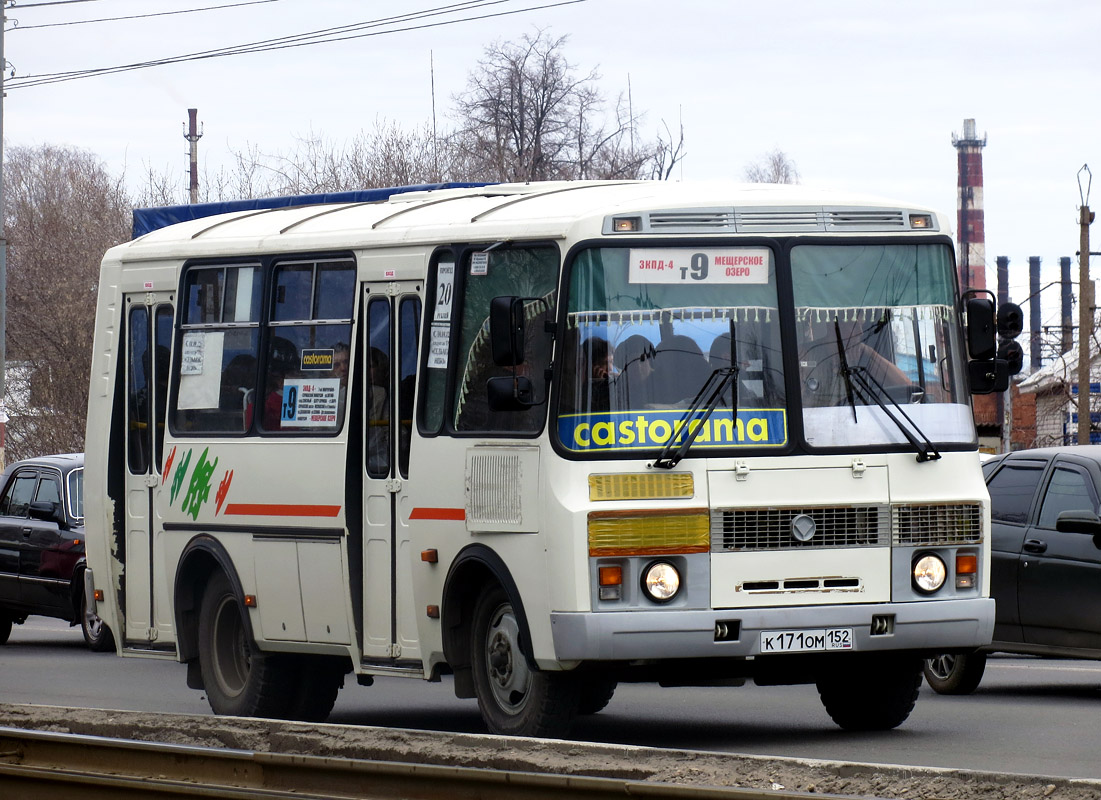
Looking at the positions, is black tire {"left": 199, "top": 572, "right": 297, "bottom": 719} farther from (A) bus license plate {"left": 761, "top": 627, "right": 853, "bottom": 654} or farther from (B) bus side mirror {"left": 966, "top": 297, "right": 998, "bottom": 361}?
(B) bus side mirror {"left": 966, "top": 297, "right": 998, "bottom": 361}

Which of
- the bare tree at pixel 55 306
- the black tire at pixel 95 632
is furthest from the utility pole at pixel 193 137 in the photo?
the black tire at pixel 95 632

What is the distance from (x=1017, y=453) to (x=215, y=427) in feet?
17.5

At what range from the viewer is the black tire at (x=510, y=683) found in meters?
9.91

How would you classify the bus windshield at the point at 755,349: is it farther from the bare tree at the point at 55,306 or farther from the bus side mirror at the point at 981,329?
the bare tree at the point at 55,306

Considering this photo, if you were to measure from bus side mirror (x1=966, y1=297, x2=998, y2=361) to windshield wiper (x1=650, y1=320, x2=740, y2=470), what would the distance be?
1357 millimetres

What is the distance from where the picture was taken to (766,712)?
505 inches

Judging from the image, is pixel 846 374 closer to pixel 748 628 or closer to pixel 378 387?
pixel 748 628

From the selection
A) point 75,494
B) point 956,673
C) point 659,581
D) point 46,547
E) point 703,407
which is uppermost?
point 703,407

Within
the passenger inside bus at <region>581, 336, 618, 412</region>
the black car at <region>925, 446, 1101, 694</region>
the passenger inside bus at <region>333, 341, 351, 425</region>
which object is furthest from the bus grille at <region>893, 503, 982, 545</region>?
the passenger inside bus at <region>333, 341, 351, 425</region>

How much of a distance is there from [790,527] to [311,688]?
3858mm

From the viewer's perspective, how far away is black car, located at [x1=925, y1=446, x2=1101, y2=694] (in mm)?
12867

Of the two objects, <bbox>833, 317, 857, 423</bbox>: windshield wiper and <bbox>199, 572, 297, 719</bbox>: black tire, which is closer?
<bbox>833, 317, 857, 423</bbox>: windshield wiper

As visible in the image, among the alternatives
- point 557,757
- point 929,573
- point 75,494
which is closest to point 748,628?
point 929,573

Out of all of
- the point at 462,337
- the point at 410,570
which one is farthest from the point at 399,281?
the point at 410,570
